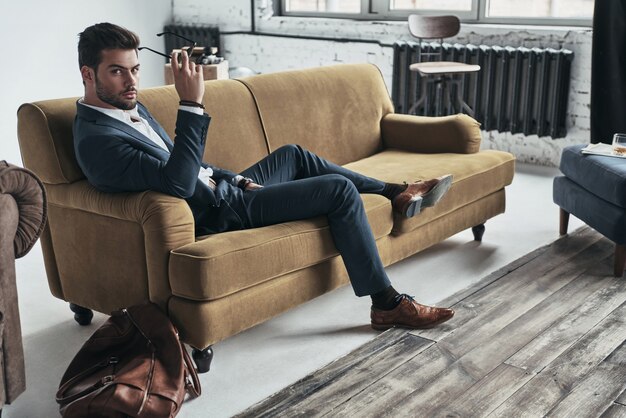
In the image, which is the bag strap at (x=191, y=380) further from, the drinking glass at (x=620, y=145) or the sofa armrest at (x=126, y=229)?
the drinking glass at (x=620, y=145)

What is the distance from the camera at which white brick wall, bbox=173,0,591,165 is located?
16.8ft

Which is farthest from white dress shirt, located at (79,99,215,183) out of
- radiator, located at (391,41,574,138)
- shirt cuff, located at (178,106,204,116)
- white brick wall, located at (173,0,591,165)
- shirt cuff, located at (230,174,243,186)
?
white brick wall, located at (173,0,591,165)

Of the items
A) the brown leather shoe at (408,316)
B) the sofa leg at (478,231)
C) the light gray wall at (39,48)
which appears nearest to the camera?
the brown leather shoe at (408,316)

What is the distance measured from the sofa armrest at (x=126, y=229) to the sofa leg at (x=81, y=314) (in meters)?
Answer: 0.15

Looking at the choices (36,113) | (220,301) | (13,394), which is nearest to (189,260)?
(220,301)

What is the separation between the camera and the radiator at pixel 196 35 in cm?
701

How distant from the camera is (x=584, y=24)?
518cm

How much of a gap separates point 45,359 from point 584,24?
4116mm

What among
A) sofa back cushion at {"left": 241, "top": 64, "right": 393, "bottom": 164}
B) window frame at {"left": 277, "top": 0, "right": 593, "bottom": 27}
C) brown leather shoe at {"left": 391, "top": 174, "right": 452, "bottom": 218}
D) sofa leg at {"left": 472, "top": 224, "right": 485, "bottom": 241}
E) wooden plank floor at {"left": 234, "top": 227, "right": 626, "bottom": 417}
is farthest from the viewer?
window frame at {"left": 277, "top": 0, "right": 593, "bottom": 27}

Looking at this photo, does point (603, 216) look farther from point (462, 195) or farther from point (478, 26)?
point (478, 26)

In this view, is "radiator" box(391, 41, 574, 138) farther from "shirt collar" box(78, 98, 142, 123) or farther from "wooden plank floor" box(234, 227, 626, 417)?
"shirt collar" box(78, 98, 142, 123)

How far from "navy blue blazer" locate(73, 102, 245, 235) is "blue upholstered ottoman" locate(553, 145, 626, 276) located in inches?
69.0

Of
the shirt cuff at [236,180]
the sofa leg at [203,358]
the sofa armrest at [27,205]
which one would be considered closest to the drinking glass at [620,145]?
the shirt cuff at [236,180]

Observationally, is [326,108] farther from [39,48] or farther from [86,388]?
[39,48]
